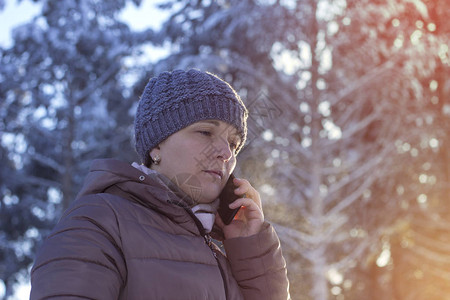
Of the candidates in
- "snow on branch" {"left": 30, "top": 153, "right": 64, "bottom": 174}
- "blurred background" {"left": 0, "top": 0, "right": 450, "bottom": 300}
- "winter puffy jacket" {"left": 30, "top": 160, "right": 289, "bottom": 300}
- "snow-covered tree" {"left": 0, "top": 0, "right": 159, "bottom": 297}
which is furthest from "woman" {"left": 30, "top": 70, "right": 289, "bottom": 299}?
"snow on branch" {"left": 30, "top": 153, "right": 64, "bottom": 174}

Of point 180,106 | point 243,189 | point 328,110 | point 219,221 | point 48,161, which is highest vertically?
point 180,106

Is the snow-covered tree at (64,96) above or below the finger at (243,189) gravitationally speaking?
below

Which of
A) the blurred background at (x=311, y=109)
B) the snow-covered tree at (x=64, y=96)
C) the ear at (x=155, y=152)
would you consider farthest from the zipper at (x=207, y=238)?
the snow-covered tree at (x=64, y=96)

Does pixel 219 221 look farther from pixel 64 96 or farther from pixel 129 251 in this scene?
pixel 64 96

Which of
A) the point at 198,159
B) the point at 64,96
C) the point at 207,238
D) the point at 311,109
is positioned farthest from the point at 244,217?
the point at 64,96

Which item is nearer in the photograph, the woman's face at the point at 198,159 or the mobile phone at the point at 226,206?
the woman's face at the point at 198,159

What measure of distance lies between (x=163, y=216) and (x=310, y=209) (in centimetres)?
977

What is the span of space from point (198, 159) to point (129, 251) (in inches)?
19.2

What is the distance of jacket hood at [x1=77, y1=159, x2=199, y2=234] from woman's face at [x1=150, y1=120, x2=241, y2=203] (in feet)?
0.46

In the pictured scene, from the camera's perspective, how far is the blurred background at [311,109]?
472 inches

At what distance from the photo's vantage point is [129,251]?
182 centimetres

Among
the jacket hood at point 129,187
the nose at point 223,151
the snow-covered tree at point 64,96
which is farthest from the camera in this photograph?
the snow-covered tree at point 64,96

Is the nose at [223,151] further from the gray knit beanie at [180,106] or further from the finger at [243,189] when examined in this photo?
the finger at [243,189]

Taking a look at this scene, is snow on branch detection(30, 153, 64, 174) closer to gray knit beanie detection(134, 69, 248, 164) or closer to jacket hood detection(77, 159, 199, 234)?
gray knit beanie detection(134, 69, 248, 164)
